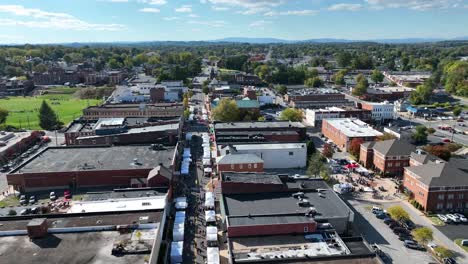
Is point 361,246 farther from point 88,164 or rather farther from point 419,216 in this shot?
point 88,164

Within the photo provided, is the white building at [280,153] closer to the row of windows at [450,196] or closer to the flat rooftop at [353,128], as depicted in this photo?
the flat rooftop at [353,128]

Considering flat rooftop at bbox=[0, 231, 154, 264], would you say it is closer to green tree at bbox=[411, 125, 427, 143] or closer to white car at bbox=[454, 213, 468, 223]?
white car at bbox=[454, 213, 468, 223]

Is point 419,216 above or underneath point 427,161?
underneath

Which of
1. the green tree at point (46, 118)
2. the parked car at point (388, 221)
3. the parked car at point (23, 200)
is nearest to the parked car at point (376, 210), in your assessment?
the parked car at point (388, 221)

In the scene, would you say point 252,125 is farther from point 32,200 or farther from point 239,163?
point 32,200

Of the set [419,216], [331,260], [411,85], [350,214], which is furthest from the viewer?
[411,85]

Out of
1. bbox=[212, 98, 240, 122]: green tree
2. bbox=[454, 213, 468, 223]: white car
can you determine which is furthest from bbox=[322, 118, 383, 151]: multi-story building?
bbox=[454, 213, 468, 223]: white car

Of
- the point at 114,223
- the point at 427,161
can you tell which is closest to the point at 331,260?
the point at 114,223

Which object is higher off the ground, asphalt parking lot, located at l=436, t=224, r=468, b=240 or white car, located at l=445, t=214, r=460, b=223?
white car, located at l=445, t=214, r=460, b=223
